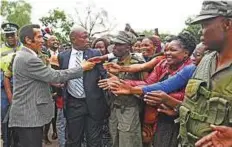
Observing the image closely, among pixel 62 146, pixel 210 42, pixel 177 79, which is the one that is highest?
pixel 210 42

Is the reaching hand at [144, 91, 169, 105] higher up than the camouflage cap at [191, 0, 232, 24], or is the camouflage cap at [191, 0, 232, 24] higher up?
the camouflage cap at [191, 0, 232, 24]

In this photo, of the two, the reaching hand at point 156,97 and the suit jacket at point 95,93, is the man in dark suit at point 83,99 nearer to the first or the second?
the suit jacket at point 95,93

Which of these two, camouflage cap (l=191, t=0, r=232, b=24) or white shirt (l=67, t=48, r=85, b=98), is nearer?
camouflage cap (l=191, t=0, r=232, b=24)

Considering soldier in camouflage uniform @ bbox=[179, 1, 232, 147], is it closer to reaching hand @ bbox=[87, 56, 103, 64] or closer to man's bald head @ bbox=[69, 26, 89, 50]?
reaching hand @ bbox=[87, 56, 103, 64]

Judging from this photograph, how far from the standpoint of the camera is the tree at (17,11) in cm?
5066

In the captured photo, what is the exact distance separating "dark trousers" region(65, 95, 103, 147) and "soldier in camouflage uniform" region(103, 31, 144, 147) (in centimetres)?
53

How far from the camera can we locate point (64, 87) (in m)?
5.27

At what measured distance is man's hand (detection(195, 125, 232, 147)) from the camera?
235 centimetres

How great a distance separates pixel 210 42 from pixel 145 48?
3124 mm

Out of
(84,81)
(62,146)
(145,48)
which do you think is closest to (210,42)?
(84,81)

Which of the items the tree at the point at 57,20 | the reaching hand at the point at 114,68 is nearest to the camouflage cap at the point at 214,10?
the reaching hand at the point at 114,68

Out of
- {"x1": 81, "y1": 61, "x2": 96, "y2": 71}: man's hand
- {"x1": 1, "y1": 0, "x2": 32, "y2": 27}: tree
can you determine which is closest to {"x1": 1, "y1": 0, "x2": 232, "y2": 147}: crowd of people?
{"x1": 81, "y1": 61, "x2": 96, "y2": 71}: man's hand

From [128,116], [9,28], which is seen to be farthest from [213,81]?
[9,28]

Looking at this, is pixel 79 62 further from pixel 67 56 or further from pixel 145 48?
pixel 145 48
